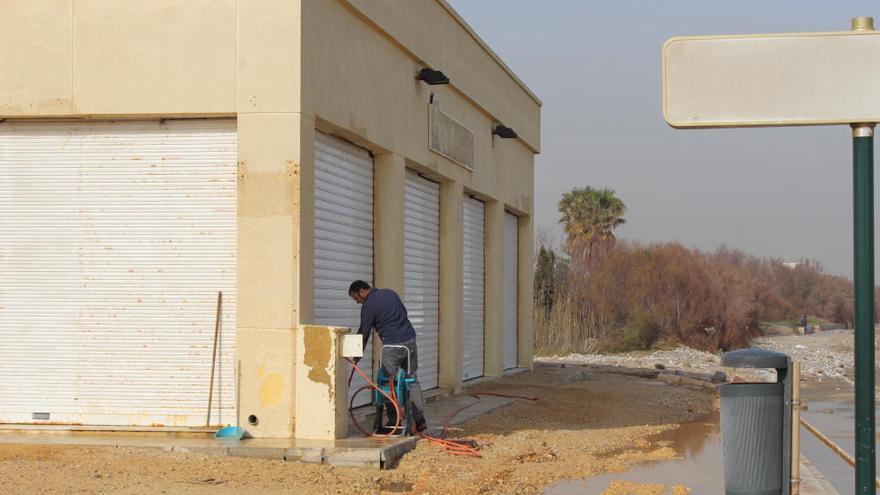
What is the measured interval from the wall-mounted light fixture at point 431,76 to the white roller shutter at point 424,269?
1.47 meters

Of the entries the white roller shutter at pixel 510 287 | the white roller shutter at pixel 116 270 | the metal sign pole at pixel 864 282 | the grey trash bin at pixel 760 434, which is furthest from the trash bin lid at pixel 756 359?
the white roller shutter at pixel 510 287

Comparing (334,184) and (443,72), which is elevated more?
(443,72)

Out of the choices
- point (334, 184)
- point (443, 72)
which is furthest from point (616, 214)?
point (334, 184)

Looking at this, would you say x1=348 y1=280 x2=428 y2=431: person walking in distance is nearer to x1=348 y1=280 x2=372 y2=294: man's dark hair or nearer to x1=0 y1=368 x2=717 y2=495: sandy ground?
x1=348 y1=280 x2=372 y2=294: man's dark hair

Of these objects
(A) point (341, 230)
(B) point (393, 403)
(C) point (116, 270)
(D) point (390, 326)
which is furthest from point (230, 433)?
(A) point (341, 230)

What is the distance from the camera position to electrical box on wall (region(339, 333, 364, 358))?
1205cm

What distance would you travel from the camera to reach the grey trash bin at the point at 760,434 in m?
6.60

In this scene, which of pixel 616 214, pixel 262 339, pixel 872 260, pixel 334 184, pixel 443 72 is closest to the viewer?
pixel 872 260

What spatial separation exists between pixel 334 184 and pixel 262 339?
2.78 m

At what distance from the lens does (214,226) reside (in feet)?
42.2

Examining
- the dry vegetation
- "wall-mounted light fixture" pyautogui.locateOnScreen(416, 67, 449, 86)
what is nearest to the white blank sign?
"wall-mounted light fixture" pyautogui.locateOnScreen(416, 67, 449, 86)

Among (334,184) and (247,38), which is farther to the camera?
(334,184)

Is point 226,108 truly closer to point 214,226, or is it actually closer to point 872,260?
point 214,226

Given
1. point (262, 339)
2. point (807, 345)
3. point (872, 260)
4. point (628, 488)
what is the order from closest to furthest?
point (872, 260) < point (628, 488) < point (262, 339) < point (807, 345)
